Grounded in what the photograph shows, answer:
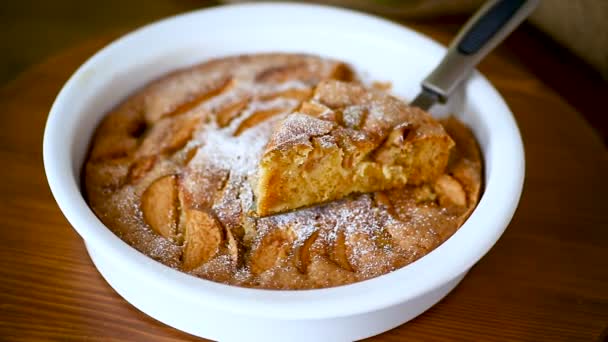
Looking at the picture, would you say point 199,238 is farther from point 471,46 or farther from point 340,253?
point 471,46

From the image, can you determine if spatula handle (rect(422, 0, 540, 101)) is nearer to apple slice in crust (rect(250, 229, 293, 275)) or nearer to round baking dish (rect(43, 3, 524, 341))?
round baking dish (rect(43, 3, 524, 341))

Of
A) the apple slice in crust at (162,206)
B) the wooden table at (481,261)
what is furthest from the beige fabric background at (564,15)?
the apple slice in crust at (162,206)

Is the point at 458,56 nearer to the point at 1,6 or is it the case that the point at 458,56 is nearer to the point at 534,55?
the point at 534,55

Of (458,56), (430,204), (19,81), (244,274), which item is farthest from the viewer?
(19,81)

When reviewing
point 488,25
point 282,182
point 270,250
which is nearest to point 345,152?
point 282,182

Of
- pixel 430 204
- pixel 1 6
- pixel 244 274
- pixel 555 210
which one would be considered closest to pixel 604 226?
pixel 555 210

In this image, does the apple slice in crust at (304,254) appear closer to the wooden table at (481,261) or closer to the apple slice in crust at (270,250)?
the apple slice in crust at (270,250)
